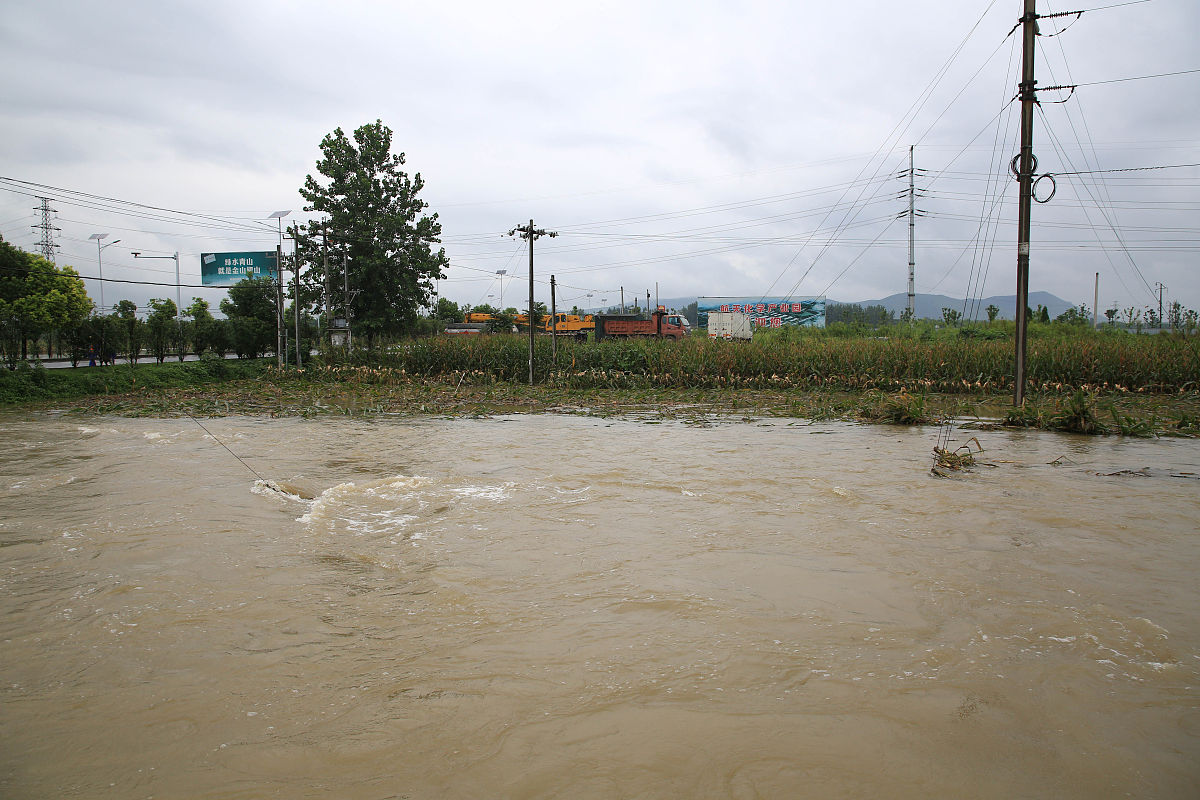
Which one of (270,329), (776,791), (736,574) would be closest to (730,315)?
(270,329)

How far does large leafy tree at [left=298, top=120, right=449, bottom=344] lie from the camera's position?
35.4 m

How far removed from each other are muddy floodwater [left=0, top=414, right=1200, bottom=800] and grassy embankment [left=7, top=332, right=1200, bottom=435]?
7783 mm

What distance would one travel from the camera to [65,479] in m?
9.58

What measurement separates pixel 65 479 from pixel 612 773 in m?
10.1

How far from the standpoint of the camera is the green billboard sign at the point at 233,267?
32562 mm

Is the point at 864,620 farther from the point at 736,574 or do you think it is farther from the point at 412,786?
the point at 412,786

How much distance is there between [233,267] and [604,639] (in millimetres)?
34588

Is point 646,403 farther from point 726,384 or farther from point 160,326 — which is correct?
point 160,326

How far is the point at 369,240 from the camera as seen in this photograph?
116ft

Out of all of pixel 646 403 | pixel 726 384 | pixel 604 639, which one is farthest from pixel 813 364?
pixel 604 639

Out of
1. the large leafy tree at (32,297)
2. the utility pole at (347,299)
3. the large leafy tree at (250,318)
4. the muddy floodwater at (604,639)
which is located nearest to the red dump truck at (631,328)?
the utility pole at (347,299)

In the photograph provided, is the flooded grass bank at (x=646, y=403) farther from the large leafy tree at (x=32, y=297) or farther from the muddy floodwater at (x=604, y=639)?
the muddy floodwater at (x=604, y=639)

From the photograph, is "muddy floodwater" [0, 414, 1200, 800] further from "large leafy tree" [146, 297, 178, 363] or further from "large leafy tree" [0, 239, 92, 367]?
"large leafy tree" [146, 297, 178, 363]

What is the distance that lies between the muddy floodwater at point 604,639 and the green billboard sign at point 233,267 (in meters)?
26.1
